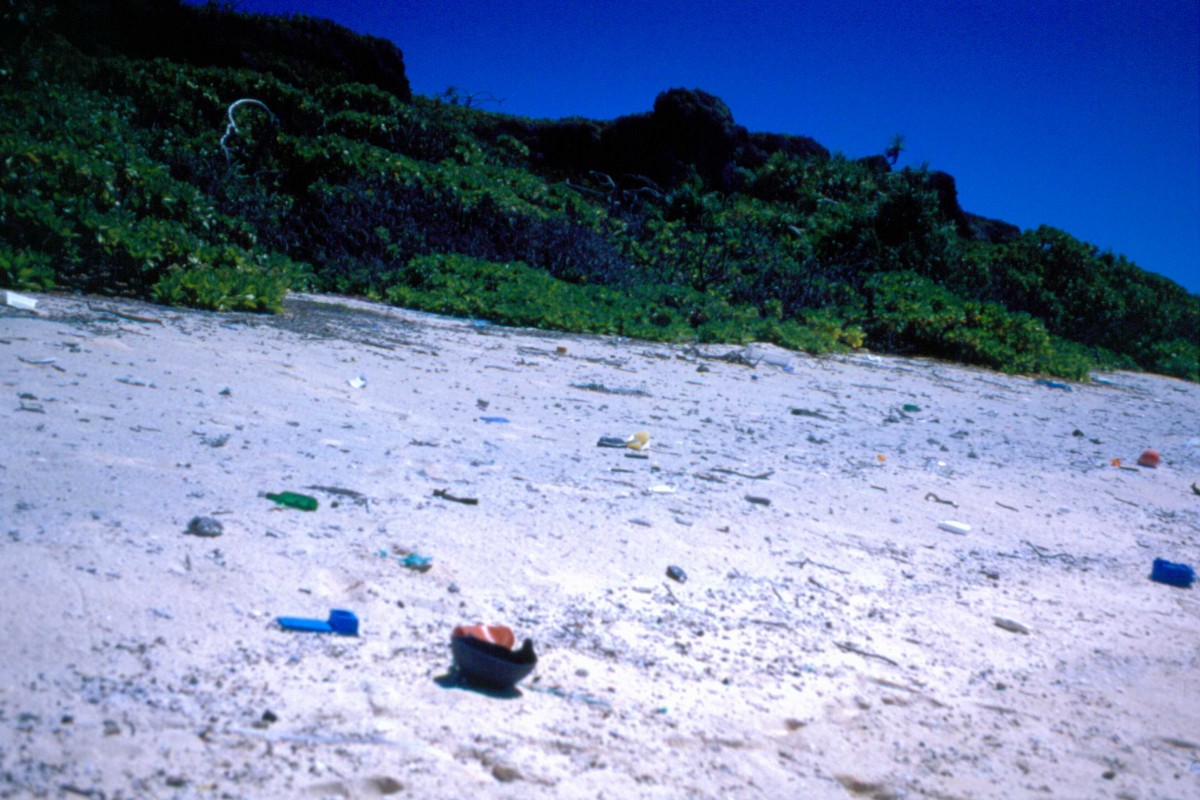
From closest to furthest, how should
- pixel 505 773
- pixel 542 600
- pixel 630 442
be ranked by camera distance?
pixel 505 773, pixel 542 600, pixel 630 442

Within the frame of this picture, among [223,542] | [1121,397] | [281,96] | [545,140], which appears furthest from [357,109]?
[223,542]

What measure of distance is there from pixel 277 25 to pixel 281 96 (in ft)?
13.9

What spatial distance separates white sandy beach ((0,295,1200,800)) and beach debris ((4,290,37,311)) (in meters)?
0.29

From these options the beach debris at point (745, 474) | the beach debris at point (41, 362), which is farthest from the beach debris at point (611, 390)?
the beach debris at point (41, 362)

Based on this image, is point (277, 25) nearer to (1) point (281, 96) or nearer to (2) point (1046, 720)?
(1) point (281, 96)

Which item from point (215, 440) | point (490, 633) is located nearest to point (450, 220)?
point (215, 440)

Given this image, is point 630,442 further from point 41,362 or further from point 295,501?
point 41,362

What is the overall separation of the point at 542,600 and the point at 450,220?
9.18 m

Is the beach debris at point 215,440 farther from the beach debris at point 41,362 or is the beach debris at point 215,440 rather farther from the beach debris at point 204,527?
the beach debris at point 41,362

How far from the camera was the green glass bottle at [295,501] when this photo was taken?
2.77 metres

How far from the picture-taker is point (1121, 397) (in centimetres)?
1014

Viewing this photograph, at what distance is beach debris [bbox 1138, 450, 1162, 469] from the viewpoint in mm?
5637

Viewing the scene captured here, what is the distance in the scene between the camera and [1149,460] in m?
5.65

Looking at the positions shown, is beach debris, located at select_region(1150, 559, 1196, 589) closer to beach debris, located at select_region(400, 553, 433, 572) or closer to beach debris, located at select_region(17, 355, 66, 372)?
beach debris, located at select_region(400, 553, 433, 572)
